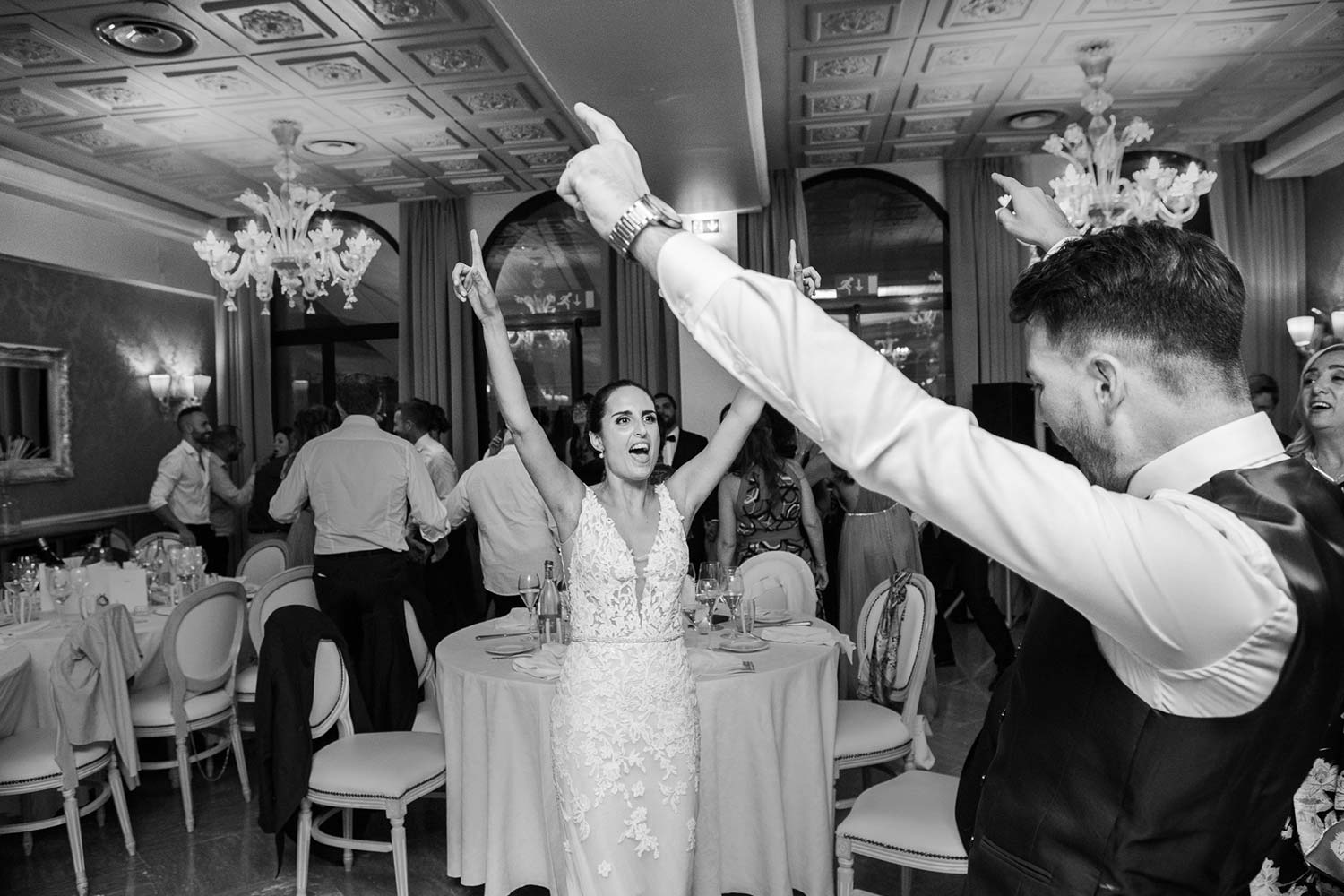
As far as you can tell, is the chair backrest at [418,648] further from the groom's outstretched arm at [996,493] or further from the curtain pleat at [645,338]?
the curtain pleat at [645,338]

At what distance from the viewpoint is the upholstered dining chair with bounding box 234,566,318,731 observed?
14.6 ft

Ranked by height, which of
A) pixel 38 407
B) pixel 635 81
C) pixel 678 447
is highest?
pixel 635 81

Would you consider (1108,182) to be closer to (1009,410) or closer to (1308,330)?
(1009,410)

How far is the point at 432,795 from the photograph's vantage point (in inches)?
171

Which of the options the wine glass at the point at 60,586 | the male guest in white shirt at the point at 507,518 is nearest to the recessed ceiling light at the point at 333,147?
the male guest in white shirt at the point at 507,518

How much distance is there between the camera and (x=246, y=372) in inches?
400

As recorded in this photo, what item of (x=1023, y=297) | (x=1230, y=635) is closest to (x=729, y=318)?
(x=1023, y=297)

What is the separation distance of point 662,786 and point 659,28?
146 inches

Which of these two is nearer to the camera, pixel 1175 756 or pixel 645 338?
pixel 1175 756

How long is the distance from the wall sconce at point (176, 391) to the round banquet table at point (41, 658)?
5.48m

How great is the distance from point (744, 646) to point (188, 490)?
6.13 meters

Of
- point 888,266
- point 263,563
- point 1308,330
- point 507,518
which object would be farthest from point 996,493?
point 888,266

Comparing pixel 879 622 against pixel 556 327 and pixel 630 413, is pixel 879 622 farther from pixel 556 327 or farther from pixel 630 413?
pixel 556 327

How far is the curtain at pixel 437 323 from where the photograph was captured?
9695 millimetres
